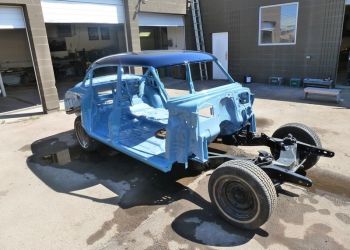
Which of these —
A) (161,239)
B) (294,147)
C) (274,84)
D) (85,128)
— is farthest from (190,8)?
(161,239)

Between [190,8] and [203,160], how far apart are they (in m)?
11.7

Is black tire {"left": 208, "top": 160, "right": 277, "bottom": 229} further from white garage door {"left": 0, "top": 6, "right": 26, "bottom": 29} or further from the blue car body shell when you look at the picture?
white garage door {"left": 0, "top": 6, "right": 26, "bottom": 29}

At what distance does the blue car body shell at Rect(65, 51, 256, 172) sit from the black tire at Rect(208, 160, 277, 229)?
463 mm

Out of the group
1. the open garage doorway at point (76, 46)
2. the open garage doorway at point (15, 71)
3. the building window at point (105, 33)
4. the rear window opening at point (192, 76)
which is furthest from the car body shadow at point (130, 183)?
the building window at point (105, 33)

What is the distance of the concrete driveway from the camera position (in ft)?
10.7

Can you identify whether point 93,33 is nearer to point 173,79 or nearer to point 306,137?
point 173,79

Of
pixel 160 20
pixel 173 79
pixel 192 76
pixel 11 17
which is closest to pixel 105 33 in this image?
pixel 173 79

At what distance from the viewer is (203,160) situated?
372 centimetres

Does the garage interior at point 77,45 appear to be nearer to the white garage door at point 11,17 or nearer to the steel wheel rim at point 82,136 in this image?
Answer: the white garage door at point 11,17

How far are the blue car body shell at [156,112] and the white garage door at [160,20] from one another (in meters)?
6.46

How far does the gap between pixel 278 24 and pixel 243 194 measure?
33.1 feet

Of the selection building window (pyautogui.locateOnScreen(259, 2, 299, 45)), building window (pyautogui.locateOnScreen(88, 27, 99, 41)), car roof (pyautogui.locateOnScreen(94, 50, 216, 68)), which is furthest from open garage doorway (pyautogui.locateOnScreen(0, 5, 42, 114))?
building window (pyautogui.locateOnScreen(259, 2, 299, 45))

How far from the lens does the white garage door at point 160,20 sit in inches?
468

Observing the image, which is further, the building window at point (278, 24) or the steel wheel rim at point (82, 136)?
the building window at point (278, 24)
